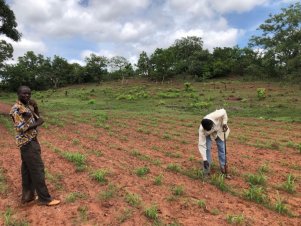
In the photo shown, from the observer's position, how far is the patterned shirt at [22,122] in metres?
5.93

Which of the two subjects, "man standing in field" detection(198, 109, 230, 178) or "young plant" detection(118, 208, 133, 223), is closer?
"young plant" detection(118, 208, 133, 223)

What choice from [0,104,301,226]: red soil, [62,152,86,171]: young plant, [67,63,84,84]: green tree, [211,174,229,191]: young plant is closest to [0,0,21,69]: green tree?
[0,104,301,226]: red soil

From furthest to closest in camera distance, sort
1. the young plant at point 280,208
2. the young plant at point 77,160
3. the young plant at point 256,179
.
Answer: the young plant at point 77,160
the young plant at point 256,179
the young plant at point 280,208

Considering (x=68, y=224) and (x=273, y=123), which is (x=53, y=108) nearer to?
(x=273, y=123)

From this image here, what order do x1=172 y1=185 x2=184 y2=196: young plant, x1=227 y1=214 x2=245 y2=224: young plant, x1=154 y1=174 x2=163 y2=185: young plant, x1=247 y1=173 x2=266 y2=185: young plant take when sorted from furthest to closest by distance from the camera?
x1=247 y1=173 x2=266 y2=185: young plant → x1=154 y1=174 x2=163 y2=185: young plant → x1=172 y1=185 x2=184 y2=196: young plant → x1=227 y1=214 x2=245 y2=224: young plant

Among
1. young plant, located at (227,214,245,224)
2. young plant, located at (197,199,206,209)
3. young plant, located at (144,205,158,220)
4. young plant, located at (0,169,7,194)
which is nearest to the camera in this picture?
young plant, located at (227,214,245,224)

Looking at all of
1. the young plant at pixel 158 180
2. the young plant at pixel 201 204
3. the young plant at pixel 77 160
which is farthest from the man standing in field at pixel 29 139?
the young plant at pixel 201 204

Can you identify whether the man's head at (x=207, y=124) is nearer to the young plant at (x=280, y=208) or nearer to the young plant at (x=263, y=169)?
the young plant at (x=263, y=169)

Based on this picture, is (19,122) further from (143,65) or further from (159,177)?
(143,65)

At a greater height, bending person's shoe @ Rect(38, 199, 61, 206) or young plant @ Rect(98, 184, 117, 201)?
bending person's shoe @ Rect(38, 199, 61, 206)

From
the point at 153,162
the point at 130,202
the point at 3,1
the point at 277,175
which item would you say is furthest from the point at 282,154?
the point at 3,1

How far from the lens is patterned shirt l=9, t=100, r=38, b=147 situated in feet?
19.5

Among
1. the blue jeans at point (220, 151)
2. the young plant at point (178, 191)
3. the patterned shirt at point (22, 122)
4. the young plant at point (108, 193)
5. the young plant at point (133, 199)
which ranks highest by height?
the patterned shirt at point (22, 122)

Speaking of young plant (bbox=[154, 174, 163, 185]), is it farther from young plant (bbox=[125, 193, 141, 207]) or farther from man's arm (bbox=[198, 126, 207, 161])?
man's arm (bbox=[198, 126, 207, 161])
